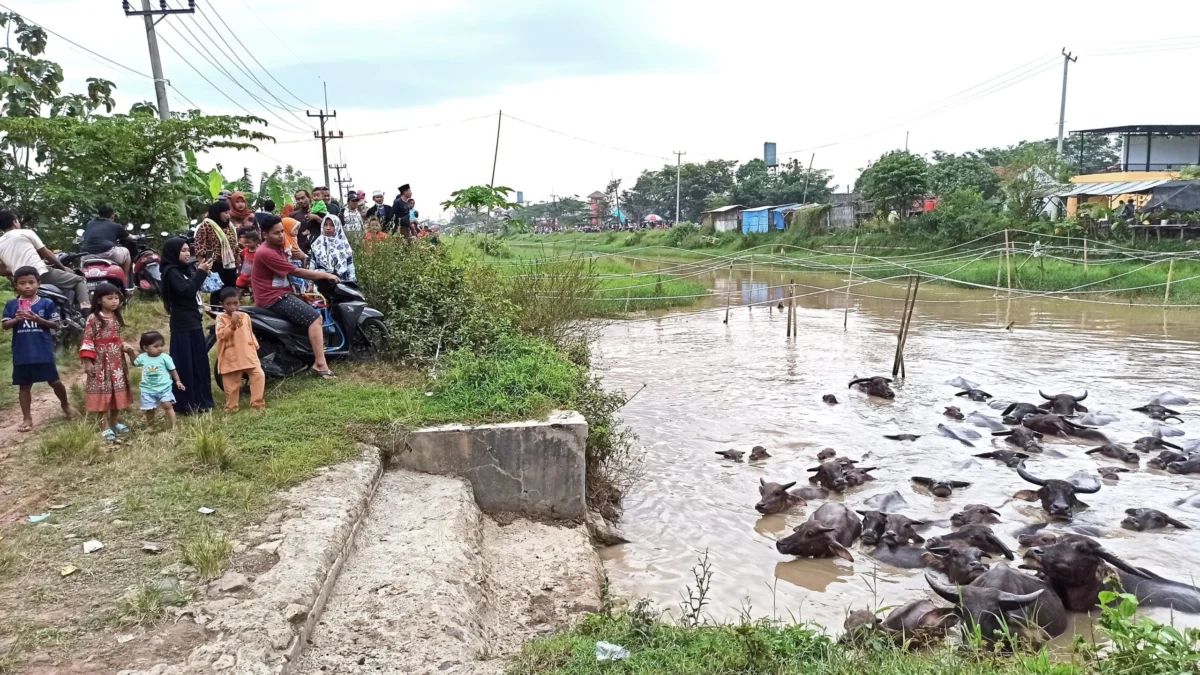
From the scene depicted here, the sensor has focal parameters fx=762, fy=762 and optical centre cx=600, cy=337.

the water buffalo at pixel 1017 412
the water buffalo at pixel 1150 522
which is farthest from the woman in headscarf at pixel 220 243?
the water buffalo at pixel 1017 412

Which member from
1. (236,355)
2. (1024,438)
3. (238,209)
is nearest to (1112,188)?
(1024,438)

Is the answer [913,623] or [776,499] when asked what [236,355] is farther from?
[913,623]

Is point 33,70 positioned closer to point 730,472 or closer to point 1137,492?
point 730,472

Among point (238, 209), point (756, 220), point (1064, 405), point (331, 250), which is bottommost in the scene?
point (1064, 405)

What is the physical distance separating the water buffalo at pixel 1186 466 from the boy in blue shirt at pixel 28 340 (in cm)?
959

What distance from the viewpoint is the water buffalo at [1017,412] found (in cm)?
868

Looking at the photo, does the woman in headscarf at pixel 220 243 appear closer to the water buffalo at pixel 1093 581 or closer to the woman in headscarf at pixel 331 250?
the woman in headscarf at pixel 331 250

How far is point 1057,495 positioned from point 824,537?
2.17 metres

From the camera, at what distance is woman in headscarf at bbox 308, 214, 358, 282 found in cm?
734

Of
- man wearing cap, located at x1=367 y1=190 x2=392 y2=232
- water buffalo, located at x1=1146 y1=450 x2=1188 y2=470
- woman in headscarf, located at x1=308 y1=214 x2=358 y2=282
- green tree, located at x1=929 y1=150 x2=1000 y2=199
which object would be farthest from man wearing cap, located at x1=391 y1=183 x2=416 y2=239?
green tree, located at x1=929 y1=150 x2=1000 y2=199

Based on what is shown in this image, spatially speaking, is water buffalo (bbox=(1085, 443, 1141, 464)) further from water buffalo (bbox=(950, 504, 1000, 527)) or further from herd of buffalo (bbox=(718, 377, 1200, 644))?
water buffalo (bbox=(950, 504, 1000, 527))

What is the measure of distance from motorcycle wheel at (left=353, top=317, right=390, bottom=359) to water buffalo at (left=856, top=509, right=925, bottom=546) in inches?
182

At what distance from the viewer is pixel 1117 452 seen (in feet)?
24.7

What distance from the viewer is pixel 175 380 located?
5594 millimetres
